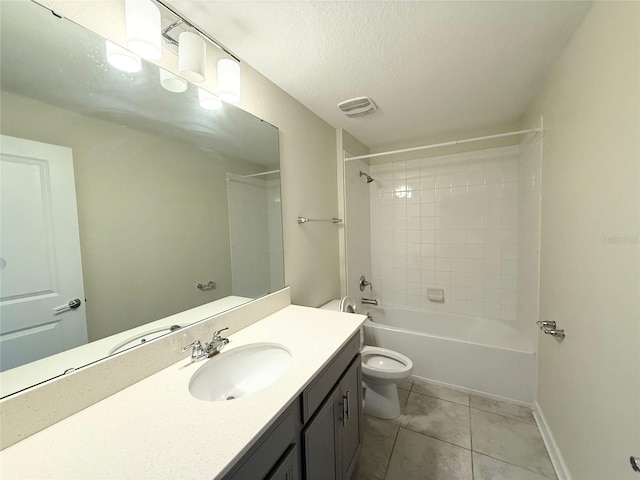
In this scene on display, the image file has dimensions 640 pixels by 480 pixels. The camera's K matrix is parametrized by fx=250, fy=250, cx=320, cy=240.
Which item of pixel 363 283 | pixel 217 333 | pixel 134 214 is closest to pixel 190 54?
pixel 134 214

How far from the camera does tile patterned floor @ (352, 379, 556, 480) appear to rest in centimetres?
140

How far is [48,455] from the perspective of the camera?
1.94 ft

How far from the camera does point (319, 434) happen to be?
0.97 m

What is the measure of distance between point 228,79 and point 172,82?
9.4 inches

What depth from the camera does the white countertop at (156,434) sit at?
0.55 meters

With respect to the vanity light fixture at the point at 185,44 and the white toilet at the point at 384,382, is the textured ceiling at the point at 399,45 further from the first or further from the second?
the white toilet at the point at 384,382

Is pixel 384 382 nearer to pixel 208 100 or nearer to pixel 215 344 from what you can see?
pixel 215 344

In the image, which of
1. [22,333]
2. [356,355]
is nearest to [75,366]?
[22,333]

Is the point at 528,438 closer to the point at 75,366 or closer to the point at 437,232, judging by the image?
the point at 437,232

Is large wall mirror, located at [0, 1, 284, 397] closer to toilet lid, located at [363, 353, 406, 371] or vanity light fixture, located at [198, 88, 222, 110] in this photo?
vanity light fixture, located at [198, 88, 222, 110]

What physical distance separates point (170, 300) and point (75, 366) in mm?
350

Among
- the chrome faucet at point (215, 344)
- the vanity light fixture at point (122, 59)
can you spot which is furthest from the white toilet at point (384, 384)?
the vanity light fixture at point (122, 59)

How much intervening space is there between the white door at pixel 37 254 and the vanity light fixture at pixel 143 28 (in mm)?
434

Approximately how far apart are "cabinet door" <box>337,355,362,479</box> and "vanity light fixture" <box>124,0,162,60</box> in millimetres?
1534
